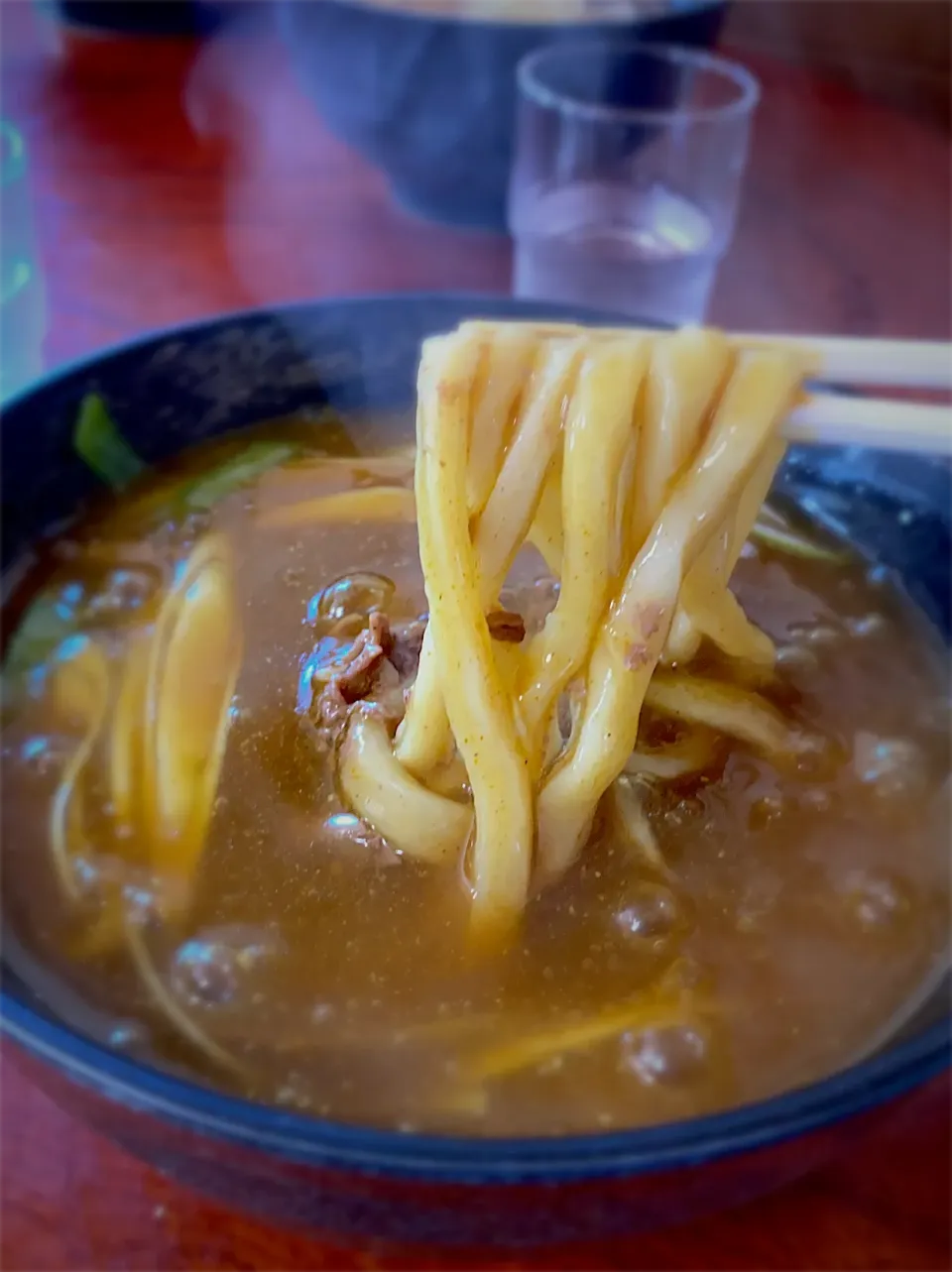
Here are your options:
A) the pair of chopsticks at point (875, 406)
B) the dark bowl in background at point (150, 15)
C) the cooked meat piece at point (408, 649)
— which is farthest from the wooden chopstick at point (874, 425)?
the dark bowl in background at point (150, 15)

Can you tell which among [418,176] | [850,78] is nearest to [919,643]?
[418,176]

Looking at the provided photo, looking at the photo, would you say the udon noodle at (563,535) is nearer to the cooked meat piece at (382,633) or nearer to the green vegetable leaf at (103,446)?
the cooked meat piece at (382,633)

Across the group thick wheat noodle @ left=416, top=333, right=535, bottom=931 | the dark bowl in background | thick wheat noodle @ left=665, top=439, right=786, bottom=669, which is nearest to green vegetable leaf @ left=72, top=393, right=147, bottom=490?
thick wheat noodle @ left=416, top=333, right=535, bottom=931

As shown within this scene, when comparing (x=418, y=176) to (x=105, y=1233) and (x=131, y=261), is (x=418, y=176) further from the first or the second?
(x=105, y=1233)

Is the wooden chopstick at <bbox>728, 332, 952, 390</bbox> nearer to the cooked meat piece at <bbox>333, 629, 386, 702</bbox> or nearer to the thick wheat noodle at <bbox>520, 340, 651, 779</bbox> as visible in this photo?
the thick wheat noodle at <bbox>520, 340, 651, 779</bbox>

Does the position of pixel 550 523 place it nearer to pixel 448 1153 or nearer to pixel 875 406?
pixel 875 406

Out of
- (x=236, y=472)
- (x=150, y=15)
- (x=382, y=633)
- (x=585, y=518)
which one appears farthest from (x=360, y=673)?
(x=150, y=15)
